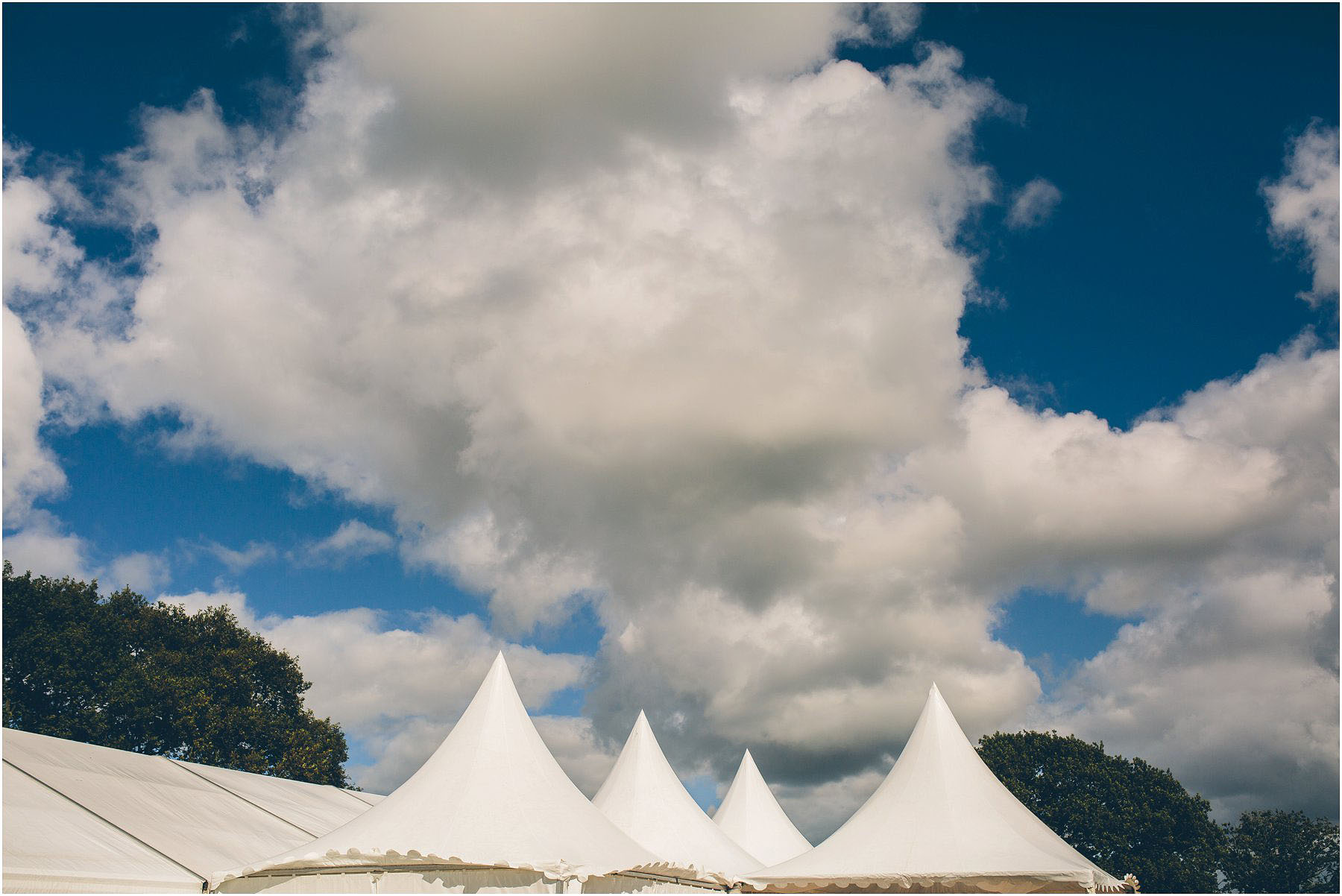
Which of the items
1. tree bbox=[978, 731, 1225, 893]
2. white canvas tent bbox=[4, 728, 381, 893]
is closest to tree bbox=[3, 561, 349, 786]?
white canvas tent bbox=[4, 728, 381, 893]

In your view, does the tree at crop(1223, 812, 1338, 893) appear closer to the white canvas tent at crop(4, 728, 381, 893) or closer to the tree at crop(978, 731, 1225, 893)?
the tree at crop(978, 731, 1225, 893)

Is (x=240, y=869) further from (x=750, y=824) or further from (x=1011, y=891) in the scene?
(x=750, y=824)

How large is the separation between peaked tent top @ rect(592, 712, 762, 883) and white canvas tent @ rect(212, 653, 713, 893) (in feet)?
25.7

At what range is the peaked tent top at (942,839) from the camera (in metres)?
15.5

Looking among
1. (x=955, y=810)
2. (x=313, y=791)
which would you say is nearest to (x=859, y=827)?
(x=955, y=810)

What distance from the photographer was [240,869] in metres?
13.0

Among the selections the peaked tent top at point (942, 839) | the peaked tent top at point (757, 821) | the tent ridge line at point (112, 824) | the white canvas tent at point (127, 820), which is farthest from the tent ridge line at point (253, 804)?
the peaked tent top at point (757, 821)

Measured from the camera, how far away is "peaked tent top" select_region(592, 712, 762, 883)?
23.4 meters

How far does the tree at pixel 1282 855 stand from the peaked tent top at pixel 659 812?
78.7 ft

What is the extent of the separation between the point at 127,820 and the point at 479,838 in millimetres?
5905

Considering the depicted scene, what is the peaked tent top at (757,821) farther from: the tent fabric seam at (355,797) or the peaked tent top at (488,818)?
the peaked tent top at (488,818)

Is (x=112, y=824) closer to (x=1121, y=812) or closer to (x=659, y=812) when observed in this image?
(x=659, y=812)

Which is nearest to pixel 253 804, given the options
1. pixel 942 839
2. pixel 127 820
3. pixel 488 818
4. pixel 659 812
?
pixel 127 820

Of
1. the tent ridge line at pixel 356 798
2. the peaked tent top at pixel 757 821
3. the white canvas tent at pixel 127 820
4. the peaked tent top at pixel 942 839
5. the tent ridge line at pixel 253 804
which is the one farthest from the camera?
the peaked tent top at pixel 757 821
